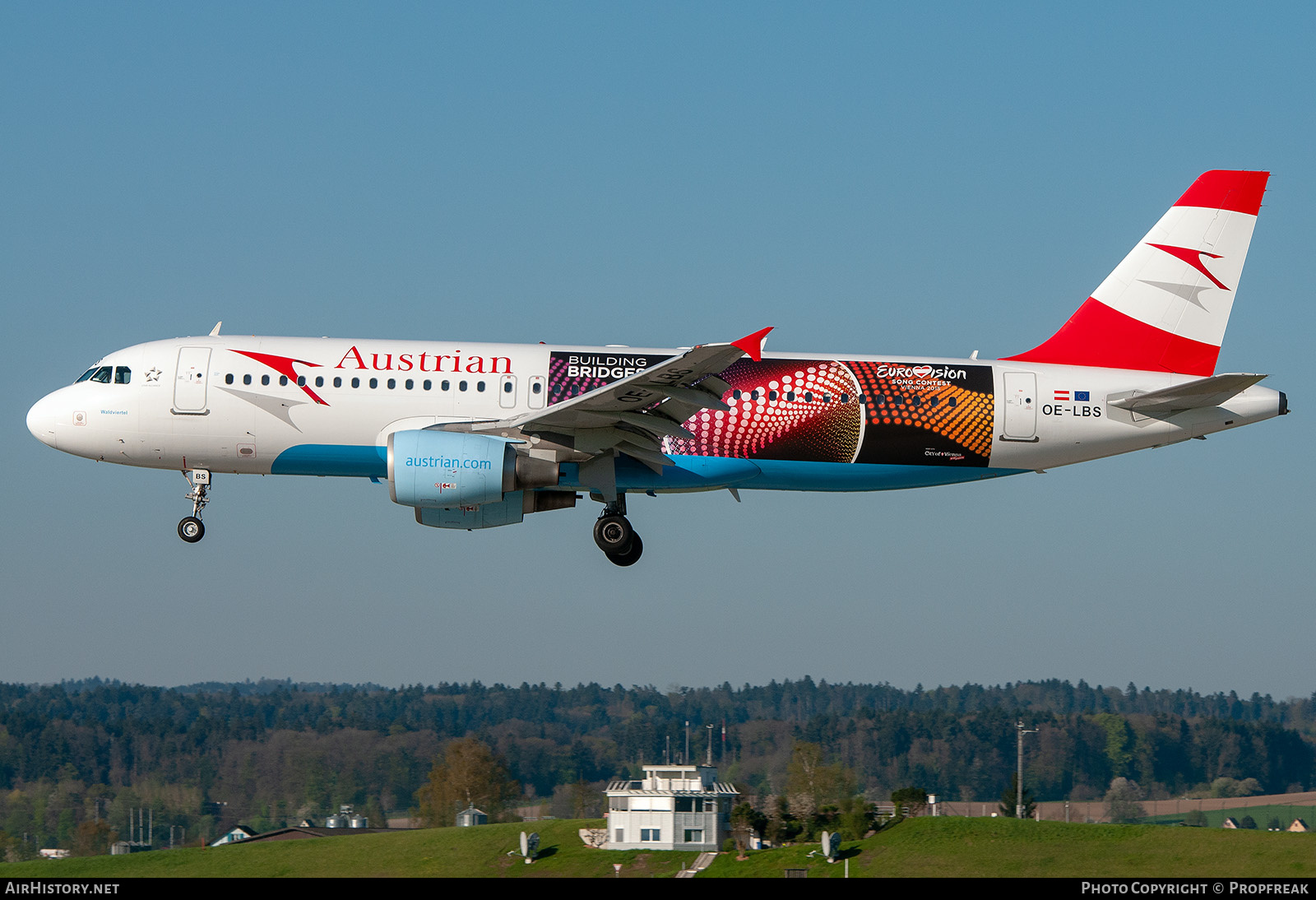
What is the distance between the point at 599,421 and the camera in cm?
3228

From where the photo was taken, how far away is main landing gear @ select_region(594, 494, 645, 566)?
3494 centimetres

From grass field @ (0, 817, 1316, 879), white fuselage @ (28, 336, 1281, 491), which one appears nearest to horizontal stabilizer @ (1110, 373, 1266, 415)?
white fuselage @ (28, 336, 1281, 491)

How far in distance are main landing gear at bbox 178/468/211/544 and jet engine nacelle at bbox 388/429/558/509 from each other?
19.4ft

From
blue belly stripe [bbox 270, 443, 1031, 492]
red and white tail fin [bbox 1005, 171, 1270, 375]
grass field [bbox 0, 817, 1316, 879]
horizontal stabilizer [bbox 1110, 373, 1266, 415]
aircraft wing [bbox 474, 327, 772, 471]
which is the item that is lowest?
grass field [bbox 0, 817, 1316, 879]

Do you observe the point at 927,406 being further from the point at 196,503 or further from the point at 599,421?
the point at 196,503

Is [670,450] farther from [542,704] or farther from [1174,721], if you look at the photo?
[1174,721]

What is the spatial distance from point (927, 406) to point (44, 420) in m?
22.0

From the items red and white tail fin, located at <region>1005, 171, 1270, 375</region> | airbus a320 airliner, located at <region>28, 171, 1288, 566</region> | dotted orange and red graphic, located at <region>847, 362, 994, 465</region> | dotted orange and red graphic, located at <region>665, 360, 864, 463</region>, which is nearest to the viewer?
airbus a320 airliner, located at <region>28, 171, 1288, 566</region>

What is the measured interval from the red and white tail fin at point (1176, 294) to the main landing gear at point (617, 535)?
1090cm

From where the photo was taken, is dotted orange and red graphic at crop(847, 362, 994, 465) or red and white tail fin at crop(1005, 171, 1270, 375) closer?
dotted orange and red graphic at crop(847, 362, 994, 465)

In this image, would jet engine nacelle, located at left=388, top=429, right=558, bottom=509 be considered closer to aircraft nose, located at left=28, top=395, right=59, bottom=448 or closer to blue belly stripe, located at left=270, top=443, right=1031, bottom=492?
blue belly stripe, located at left=270, top=443, right=1031, bottom=492

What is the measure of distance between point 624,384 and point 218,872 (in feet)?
113

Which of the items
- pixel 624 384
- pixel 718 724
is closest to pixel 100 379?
pixel 624 384
